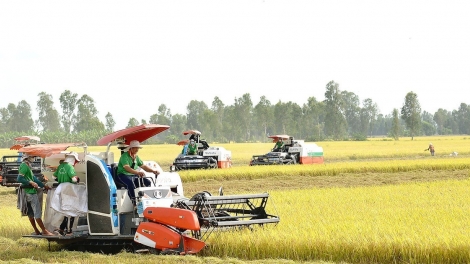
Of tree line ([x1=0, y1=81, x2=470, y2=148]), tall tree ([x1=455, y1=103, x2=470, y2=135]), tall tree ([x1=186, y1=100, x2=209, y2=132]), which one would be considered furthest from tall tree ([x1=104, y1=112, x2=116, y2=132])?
tall tree ([x1=455, y1=103, x2=470, y2=135])

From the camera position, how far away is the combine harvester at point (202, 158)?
31109mm

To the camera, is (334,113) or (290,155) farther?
(334,113)

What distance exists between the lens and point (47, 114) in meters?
135

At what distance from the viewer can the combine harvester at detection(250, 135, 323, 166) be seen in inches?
1314

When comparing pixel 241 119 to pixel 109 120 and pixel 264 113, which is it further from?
pixel 109 120

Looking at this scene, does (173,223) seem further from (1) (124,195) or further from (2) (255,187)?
(2) (255,187)

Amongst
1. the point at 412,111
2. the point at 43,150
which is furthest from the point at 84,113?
the point at 43,150

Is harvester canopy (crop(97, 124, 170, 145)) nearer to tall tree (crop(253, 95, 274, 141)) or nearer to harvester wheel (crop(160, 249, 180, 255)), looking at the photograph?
harvester wheel (crop(160, 249, 180, 255))

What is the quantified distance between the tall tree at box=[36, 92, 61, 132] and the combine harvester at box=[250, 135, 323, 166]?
352 feet

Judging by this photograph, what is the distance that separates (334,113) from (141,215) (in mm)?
119061

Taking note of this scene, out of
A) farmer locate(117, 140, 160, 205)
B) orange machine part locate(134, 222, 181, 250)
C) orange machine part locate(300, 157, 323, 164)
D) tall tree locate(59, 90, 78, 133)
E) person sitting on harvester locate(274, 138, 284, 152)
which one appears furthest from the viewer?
tall tree locate(59, 90, 78, 133)

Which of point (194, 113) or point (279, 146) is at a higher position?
point (194, 113)

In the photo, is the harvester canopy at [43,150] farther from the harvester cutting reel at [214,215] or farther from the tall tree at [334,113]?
the tall tree at [334,113]

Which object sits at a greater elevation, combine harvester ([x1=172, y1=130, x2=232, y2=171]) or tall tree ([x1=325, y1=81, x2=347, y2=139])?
tall tree ([x1=325, y1=81, x2=347, y2=139])
